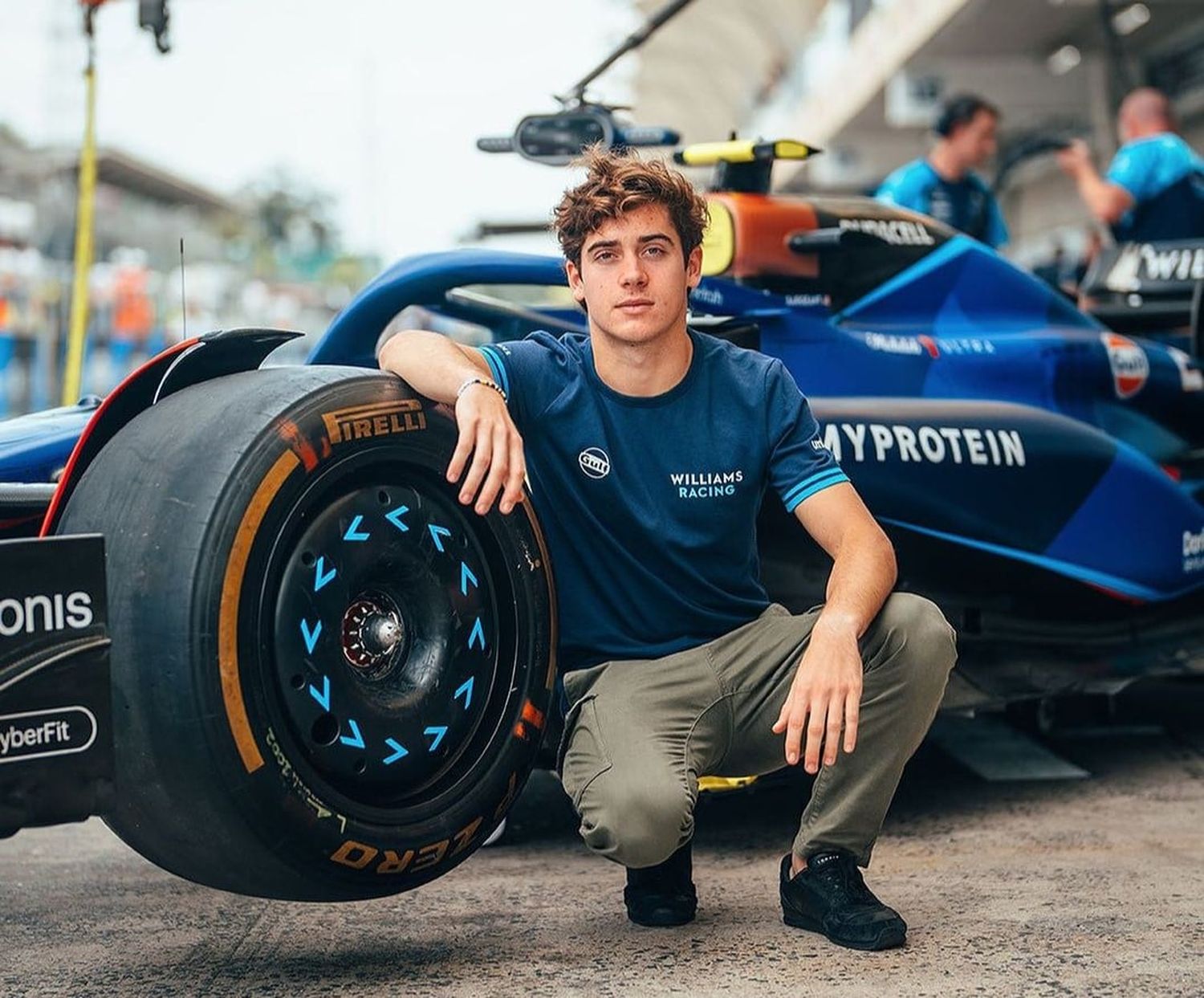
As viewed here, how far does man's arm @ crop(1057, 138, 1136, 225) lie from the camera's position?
602 cm

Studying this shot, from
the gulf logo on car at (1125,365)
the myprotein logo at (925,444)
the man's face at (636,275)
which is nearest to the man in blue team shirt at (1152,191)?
the gulf logo on car at (1125,365)

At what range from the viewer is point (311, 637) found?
251cm

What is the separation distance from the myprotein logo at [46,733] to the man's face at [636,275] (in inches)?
44.7

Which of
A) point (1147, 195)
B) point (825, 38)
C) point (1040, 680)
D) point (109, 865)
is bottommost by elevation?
point (109, 865)

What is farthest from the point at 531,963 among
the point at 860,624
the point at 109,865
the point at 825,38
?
the point at 825,38

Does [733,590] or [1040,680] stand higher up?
[733,590]

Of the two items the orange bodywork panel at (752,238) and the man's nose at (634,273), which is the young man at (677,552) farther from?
the orange bodywork panel at (752,238)

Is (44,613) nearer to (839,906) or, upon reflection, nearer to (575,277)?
(575,277)

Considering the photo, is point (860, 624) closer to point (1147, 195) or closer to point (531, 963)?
point (531, 963)

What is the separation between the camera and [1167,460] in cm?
483

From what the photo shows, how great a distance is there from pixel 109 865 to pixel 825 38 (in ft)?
78.3

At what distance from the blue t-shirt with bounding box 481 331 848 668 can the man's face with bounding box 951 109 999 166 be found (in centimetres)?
374

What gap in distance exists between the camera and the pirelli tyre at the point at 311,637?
237cm

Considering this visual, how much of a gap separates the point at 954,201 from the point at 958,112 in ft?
1.18
